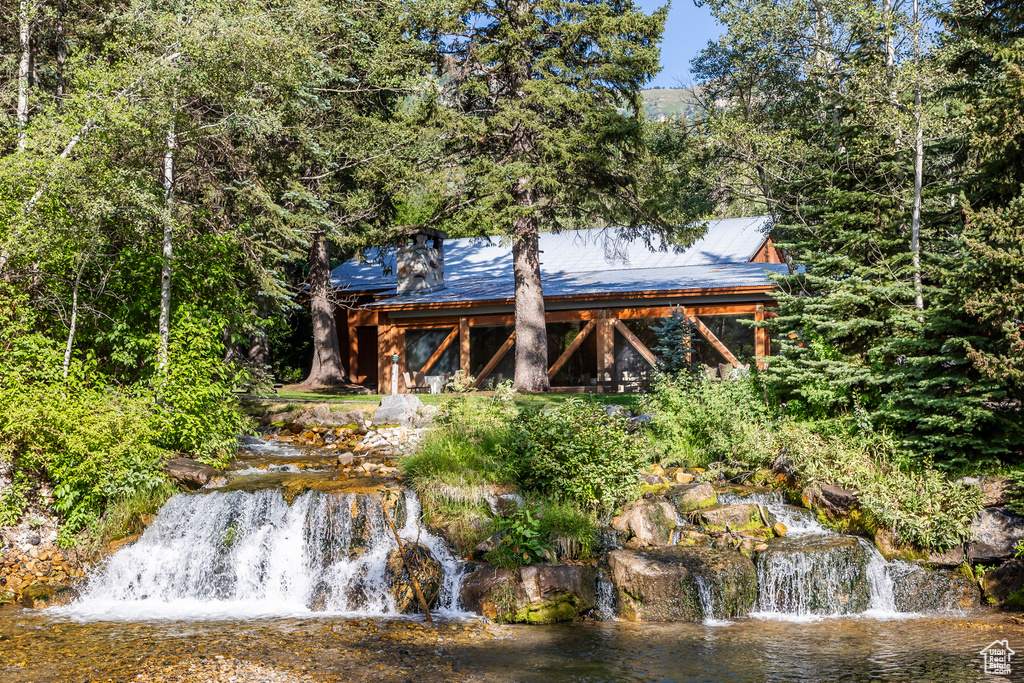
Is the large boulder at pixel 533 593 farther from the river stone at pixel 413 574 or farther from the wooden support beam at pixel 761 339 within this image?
the wooden support beam at pixel 761 339

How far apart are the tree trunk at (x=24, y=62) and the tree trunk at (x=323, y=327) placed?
350 inches

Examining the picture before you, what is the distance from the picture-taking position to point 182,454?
1166cm

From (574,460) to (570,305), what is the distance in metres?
9.64

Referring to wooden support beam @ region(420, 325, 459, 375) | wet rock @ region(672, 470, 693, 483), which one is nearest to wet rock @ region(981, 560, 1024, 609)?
wet rock @ region(672, 470, 693, 483)

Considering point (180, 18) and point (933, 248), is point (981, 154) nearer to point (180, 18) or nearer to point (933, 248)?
point (933, 248)

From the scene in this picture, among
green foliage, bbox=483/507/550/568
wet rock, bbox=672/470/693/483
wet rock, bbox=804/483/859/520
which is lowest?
green foliage, bbox=483/507/550/568

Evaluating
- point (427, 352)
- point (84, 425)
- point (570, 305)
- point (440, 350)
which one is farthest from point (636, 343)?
point (84, 425)

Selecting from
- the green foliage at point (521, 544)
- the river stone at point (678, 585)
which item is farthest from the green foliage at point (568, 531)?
the river stone at point (678, 585)

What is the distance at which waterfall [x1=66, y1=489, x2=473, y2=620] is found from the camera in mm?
8977

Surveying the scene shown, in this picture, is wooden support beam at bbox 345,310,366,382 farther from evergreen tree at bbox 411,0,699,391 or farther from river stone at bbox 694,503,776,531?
river stone at bbox 694,503,776,531

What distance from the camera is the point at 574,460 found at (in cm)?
1012

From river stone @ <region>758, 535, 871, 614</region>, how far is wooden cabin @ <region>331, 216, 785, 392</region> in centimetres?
847

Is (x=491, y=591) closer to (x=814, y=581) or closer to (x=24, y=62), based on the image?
(x=814, y=581)

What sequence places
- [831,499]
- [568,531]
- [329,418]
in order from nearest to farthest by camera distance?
[568,531] < [831,499] < [329,418]
